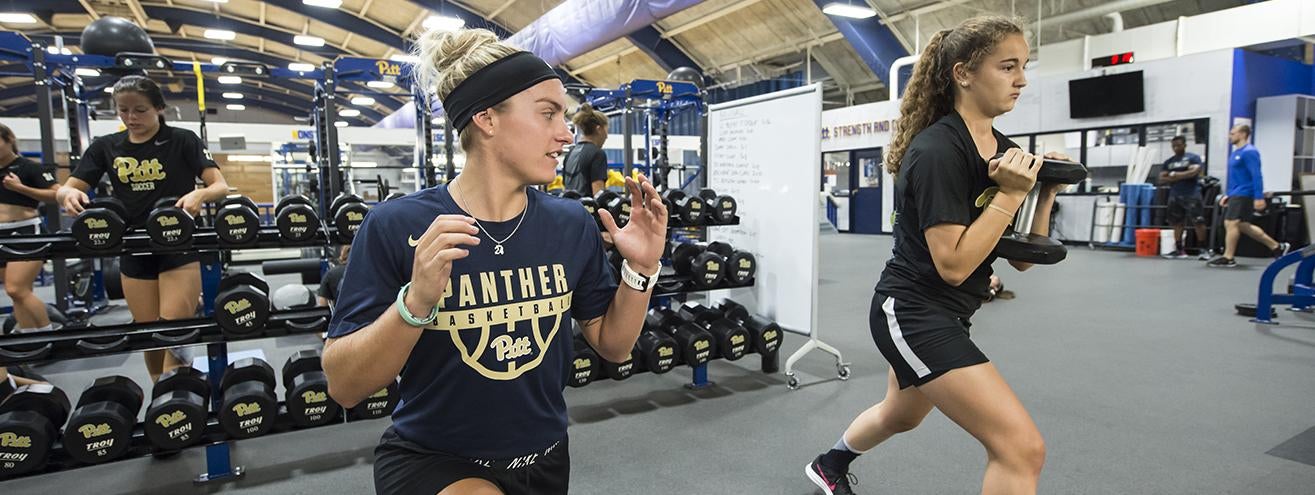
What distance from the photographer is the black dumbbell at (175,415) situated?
89.1 inches

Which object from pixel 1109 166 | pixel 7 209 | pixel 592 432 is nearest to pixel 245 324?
pixel 592 432

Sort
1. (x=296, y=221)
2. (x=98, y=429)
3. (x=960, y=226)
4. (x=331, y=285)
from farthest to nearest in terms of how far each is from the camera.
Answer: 1. (x=331, y=285)
2. (x=296, y=221)
3. (x=98, y=429)
4. (x=960, y=226)

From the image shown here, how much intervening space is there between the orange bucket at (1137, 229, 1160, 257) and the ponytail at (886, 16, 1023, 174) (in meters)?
8.81

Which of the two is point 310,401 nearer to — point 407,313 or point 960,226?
point 407,313

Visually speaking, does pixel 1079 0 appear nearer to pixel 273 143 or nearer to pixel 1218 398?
pixel 1218 398

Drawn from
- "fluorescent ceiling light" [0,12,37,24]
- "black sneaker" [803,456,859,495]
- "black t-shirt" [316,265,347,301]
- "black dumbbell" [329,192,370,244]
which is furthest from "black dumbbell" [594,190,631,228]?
"fluorescent ceiling light" [0,12,37,24]

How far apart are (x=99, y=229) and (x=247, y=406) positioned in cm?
78

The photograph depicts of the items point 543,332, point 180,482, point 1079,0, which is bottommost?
point 180,482

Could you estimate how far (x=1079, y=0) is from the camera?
10.5 meters

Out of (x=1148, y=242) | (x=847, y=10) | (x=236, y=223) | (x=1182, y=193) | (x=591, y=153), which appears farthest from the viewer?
(x=847, y=10)

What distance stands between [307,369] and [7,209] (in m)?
3.05

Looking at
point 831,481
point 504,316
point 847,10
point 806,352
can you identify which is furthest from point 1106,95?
point 504,316

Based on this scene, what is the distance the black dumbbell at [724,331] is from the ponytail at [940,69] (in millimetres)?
1765

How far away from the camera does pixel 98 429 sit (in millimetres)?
2184
